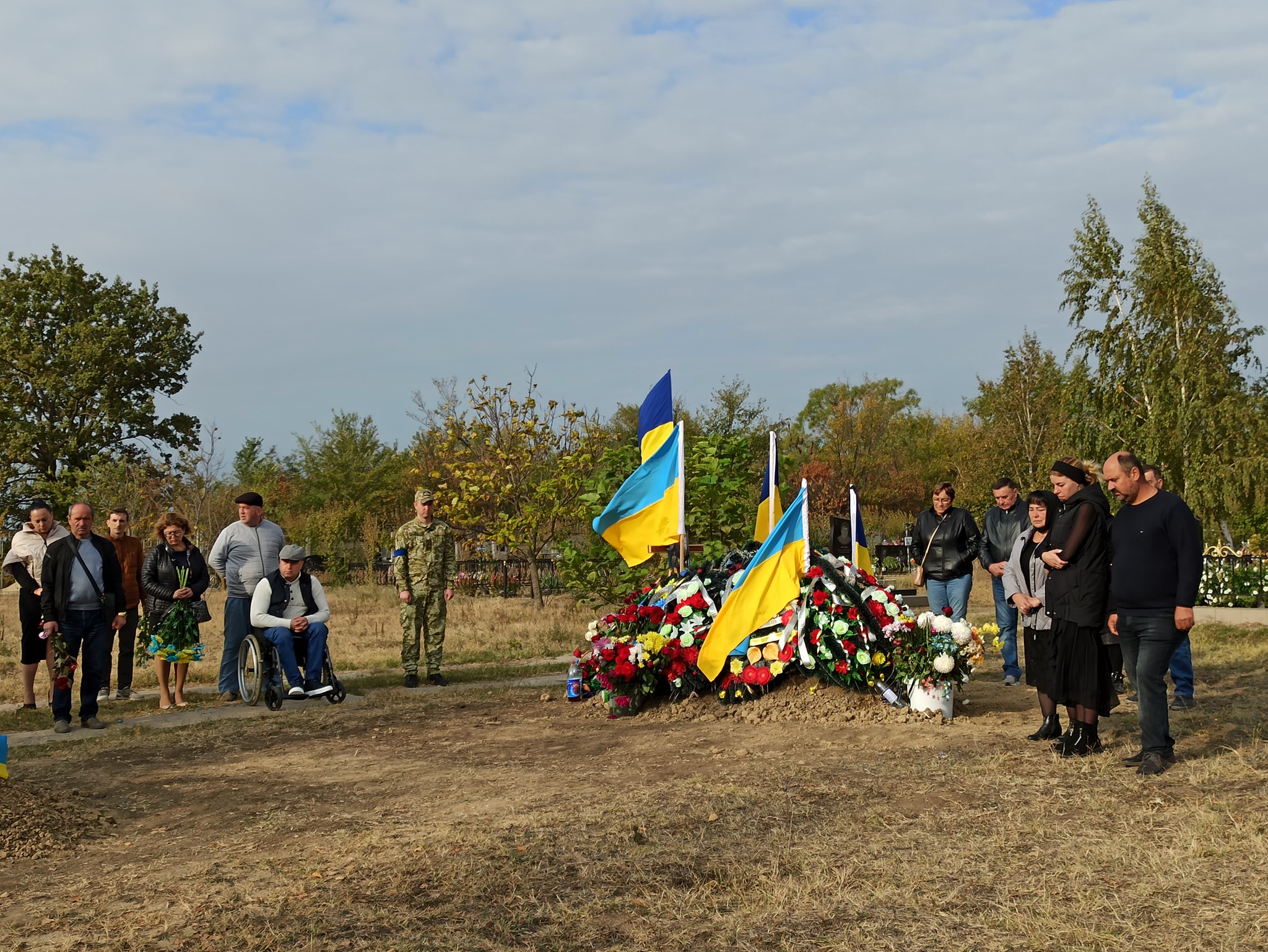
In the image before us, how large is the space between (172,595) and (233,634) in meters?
0.62

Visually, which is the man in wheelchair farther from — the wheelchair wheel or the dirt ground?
the dirt ground

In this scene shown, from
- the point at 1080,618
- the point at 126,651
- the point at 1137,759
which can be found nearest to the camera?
the point at 1137,759

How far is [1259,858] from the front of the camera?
4430 millimetres

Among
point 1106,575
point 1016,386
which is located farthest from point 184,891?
point 1016,386

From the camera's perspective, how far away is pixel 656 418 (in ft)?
31.4

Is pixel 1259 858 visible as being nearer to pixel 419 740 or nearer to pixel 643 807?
pixel 643 807

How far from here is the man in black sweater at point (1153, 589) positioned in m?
6.04

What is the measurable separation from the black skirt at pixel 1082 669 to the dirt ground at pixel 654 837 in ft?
1.17

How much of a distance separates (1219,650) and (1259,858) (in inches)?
314

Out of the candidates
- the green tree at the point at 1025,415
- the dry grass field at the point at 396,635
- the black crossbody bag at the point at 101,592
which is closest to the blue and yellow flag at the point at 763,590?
the black crossbody bag at the point at 101,592

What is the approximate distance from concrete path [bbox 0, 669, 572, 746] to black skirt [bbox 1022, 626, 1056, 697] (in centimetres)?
466

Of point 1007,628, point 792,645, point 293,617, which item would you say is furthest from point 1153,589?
point 293,617

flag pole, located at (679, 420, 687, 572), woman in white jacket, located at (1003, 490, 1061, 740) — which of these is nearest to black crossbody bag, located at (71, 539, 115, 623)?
flag pole, located at (679, 420, 687, 572)

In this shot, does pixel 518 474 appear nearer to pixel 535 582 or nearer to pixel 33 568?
pixel 535 582
